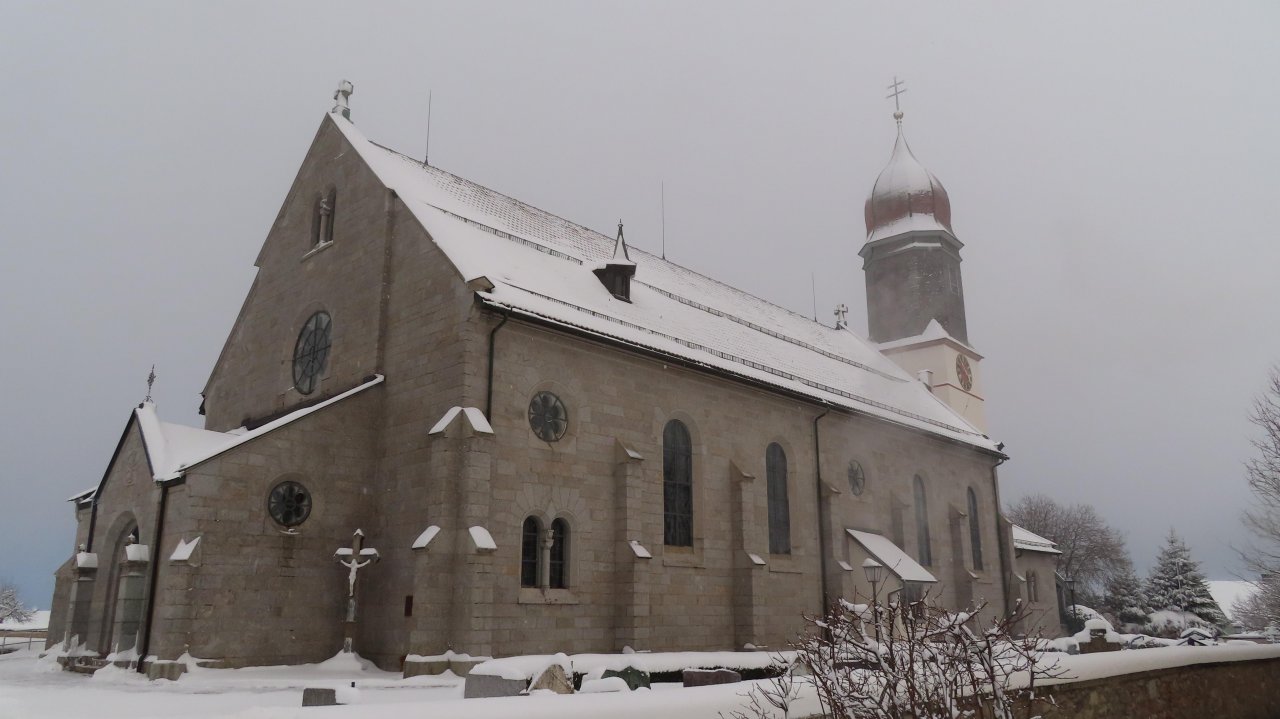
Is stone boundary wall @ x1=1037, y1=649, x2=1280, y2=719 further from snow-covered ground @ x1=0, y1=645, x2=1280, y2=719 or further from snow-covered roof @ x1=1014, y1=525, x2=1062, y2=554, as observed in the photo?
snow-covered roof @ x1=1014, y1=525, x2=1062, y2=554

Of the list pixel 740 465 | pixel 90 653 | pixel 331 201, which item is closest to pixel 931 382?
pixel 740 465

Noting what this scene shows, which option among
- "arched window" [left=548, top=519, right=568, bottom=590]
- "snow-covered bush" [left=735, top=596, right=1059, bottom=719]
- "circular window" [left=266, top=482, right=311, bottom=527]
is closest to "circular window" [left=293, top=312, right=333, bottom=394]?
"circular window" [left=266, top=482, right=311, bottom=527]

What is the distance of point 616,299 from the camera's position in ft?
83.0

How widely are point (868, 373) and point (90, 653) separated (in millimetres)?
28412

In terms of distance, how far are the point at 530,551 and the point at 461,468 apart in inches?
109

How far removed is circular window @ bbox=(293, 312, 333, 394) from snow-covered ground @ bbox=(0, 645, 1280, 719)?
25.3ft

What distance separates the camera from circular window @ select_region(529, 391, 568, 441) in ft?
67.3

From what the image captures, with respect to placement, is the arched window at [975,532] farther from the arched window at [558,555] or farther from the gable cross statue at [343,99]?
the gable cross statue at [343,99]

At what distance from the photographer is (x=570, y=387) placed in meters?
21.3

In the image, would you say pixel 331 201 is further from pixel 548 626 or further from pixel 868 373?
pixel 868 373

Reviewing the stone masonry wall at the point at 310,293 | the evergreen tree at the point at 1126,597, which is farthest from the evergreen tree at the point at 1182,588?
the stone masonry wall at the point at 310,293

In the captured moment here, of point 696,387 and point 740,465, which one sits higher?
point 696,387

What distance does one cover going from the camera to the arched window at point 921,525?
32.7 meters

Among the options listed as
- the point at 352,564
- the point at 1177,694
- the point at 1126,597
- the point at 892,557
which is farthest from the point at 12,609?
the point at 1126,597
